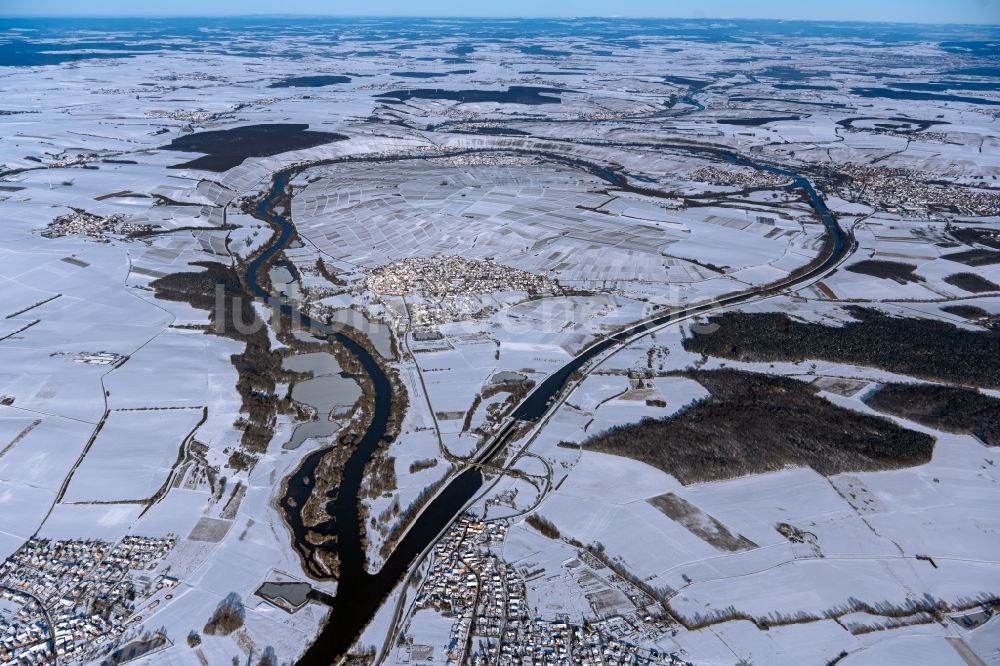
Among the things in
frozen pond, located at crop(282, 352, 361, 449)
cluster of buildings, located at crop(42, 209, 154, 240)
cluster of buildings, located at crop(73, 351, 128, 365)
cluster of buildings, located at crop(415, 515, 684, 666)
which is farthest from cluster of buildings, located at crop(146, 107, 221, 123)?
cluster of buildings, located at crop(415, 515, 684, 666)

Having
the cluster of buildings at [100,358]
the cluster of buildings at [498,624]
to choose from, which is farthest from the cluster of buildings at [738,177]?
the cluster of buildings at [100,358]

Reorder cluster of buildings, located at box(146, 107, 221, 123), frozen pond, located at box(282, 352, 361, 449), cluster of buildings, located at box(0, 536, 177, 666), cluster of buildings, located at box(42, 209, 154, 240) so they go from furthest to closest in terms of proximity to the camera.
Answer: cluster of buildings, located at box(146, 107, 221, 123) → cluster of buildings, located at box(42, 209, 154, 240) → frozen pond, located at box(282, 352, 361, 449) → cluster of buildings, located at box(0, 536, 177, 666)

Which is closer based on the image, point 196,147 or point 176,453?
point 176,453

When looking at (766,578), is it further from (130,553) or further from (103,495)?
(103,495)

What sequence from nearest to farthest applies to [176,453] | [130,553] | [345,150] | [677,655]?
[677,655] → [130,553] → [176,453] → [345,150]

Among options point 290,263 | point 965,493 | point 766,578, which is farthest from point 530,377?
point 290,263

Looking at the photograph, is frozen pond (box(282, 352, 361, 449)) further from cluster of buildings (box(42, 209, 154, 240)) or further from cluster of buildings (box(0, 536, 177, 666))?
cluster of buildings (box(42, 209, 154, 240))
